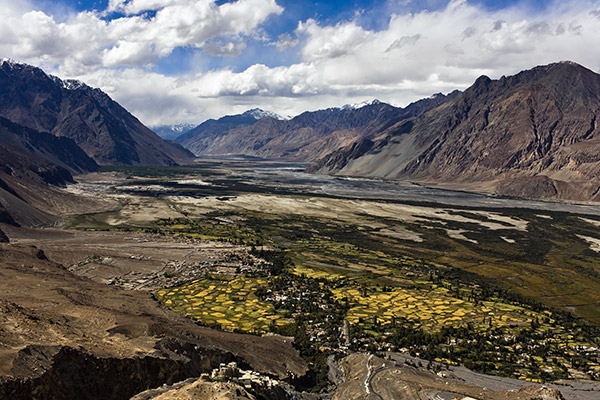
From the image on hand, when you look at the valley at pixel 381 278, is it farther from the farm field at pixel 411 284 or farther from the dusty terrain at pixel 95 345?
the dusty terrain at pixel 95 345

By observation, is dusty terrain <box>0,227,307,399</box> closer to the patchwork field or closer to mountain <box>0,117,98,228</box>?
the patchwork field

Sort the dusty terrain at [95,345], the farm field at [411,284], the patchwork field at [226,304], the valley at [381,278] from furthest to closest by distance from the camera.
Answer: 1. the patchwork field at [226,304]
2. the farm field at [411,284]
3. the valley at [381,278]
4. the dusty terrain at [95,345]

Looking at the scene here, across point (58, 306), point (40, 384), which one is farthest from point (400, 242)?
point (40, 384)

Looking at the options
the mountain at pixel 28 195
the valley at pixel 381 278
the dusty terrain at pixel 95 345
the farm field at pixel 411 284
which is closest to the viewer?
the dusty terrain at pixel 95 345

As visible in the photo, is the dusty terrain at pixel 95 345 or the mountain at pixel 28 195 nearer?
the dusty terrain at pixel 95 345

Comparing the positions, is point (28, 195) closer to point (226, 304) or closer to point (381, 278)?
point (226, 304)

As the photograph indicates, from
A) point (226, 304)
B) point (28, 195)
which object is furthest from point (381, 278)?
point (28, 195)

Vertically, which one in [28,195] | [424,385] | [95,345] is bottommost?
[424,385]

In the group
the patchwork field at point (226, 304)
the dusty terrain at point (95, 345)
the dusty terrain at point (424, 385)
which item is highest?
the dusty terrain at point (95, 345)

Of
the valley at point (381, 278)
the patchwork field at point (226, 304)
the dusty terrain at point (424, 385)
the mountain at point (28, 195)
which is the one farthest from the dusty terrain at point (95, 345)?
the mountain at point (28, 195)

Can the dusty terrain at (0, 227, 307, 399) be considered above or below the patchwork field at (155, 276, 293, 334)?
above

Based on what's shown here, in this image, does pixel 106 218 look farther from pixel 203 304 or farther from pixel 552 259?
pixel 552 259

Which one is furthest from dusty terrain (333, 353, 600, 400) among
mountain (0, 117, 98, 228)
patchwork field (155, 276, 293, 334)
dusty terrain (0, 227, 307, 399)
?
mountain (0, 117, 98, 228)
